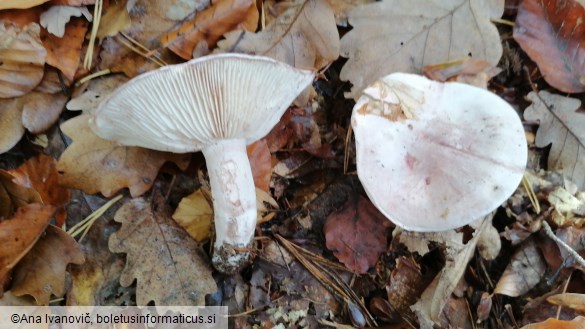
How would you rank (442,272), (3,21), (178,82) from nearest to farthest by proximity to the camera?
(178,82) < (3,21) < (442,272)

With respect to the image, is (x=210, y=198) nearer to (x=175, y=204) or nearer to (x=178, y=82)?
(x=175, y=204)

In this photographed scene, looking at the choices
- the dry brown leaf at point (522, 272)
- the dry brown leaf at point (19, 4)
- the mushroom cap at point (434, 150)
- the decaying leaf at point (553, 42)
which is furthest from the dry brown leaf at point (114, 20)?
the dry brown leaf at point (522, 272)

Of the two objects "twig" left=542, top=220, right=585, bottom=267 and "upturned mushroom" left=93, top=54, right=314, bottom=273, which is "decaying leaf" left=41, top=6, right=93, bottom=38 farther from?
"twig" left=542, top=220, right=585, bottom=267

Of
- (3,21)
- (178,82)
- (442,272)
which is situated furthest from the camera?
(442,272)

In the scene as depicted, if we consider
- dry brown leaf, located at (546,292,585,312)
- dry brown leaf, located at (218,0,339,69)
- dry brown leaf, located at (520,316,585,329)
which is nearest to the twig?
dry brown leaf, located at (546,292,585,312)

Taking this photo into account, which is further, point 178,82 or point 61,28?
point 61,28

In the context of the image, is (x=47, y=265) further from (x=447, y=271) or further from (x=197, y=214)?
(x=447, y=271)


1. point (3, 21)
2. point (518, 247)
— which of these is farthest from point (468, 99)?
point (3, 21)
